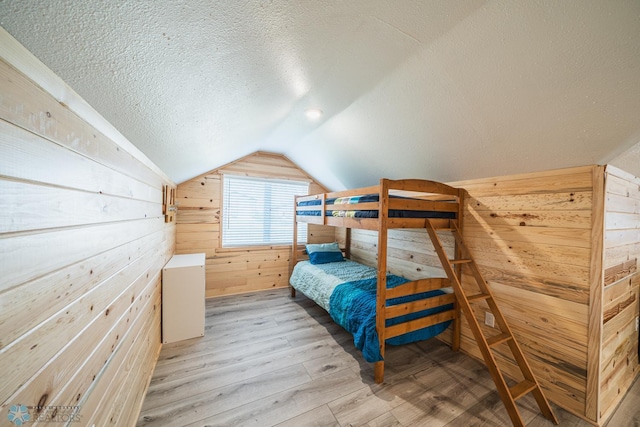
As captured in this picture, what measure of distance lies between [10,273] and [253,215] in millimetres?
3361

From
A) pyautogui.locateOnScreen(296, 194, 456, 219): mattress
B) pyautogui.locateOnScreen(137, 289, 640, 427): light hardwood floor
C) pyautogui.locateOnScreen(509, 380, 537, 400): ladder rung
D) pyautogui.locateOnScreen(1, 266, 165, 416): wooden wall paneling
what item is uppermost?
pyautogui.locateOnScreen(296, 194, 456, 219): mattress

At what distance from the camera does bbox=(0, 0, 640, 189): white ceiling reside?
2.09ft

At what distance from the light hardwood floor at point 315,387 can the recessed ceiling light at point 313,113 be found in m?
2.21

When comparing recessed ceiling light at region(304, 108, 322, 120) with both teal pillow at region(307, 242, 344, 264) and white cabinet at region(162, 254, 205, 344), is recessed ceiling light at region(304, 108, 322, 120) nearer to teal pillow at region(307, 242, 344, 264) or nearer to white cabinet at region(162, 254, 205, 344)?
white cabinet at region(162, 254, 205, 344)

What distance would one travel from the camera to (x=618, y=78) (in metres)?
1.13

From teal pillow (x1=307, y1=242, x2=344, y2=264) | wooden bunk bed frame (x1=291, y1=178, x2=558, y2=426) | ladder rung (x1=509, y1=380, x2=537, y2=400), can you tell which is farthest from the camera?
teal pillow (x1=307, y1=242, x2=344, y2=264)

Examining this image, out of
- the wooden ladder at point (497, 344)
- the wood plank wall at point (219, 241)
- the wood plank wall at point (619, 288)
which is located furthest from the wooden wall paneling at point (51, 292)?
the wood plank wall at point (619, 288)

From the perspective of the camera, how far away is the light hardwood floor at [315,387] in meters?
1.48

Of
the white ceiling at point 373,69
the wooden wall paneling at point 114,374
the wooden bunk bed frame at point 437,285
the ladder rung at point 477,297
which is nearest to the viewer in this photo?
the white ceiling at point 373,69

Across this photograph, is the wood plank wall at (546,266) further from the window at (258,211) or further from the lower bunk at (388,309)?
the window at (258,211)

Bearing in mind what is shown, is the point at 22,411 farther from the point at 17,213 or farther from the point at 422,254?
the point at 422,254

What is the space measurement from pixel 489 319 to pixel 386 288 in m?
0.89

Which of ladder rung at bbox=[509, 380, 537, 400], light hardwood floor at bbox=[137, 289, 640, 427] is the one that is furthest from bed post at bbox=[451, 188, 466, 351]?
ladder rung at bbox=[509, 380, 537, 400]

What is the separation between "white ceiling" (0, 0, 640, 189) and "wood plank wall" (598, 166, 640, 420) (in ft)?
0.86
